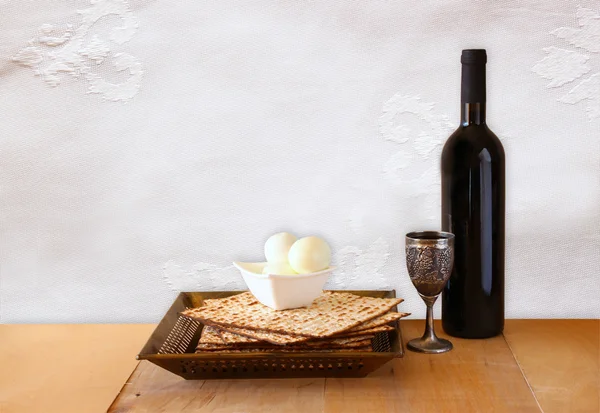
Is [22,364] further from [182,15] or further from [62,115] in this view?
[182,15]

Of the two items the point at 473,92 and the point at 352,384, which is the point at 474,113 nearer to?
the point at 473,92

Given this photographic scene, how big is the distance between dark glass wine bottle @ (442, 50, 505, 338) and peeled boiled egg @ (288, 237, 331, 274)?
0.82 ft

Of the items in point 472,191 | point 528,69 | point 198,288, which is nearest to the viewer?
point 472,191

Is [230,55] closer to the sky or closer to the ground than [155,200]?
closer to the sky

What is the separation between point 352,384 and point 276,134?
0.74 meters

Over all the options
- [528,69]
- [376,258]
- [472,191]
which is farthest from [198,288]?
[528,69]

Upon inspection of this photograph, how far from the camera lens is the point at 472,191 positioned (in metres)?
1.29

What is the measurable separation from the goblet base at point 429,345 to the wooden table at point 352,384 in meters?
0.02

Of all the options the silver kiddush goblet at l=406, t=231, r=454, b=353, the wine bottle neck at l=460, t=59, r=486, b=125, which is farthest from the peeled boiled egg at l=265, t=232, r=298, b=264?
the wine bottle neck at l=460, t=59, r=486, b=125

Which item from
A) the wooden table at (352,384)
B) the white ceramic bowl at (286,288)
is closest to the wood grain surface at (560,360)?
the wooden table at (352,384)

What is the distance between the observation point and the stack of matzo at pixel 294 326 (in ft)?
3.75

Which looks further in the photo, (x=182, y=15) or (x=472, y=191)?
(x=182, y=15)

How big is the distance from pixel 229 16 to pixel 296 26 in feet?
0.51

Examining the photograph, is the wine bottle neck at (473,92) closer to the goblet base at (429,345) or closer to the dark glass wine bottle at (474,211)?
Result: the dark glass wine bottle at (474,211)
